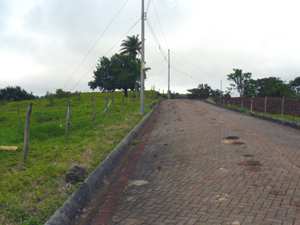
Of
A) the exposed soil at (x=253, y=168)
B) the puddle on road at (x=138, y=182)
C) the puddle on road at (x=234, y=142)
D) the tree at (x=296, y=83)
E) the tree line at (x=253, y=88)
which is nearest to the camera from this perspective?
the puddle on road at (x=138, y=182)

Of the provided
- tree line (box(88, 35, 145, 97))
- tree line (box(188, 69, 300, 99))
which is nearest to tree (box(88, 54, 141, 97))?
tree line (box(88, 35, 145, 97))

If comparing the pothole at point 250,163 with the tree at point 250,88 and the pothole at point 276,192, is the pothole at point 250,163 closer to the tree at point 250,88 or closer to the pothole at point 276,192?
the pothole at point 276,192

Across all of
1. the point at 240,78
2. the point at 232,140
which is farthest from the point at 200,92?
the point at 232,140

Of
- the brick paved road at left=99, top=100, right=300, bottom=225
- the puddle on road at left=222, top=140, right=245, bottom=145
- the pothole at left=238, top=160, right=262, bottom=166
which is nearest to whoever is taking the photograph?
the brick paved road at left=99, top=100, right=300, bottom=225

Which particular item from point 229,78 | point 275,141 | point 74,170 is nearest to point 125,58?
point 229,78

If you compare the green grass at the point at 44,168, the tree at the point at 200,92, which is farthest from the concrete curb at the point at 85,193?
the tree at the point at 200,92

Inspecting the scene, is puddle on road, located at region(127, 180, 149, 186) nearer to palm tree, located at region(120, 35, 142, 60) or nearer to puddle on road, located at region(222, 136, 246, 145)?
puddle on road, located at region(222, 136, 246, 145)

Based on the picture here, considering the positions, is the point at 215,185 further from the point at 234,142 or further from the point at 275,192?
the point at 234,142

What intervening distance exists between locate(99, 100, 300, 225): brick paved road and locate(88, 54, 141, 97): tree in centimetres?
3956

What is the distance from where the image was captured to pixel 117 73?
162 ft

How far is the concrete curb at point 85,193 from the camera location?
4.30 meters

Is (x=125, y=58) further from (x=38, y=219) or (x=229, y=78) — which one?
(x=38, y=219)

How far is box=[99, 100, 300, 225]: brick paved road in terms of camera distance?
4.24 metres

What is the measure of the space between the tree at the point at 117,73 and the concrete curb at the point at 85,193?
4015 centimetres
